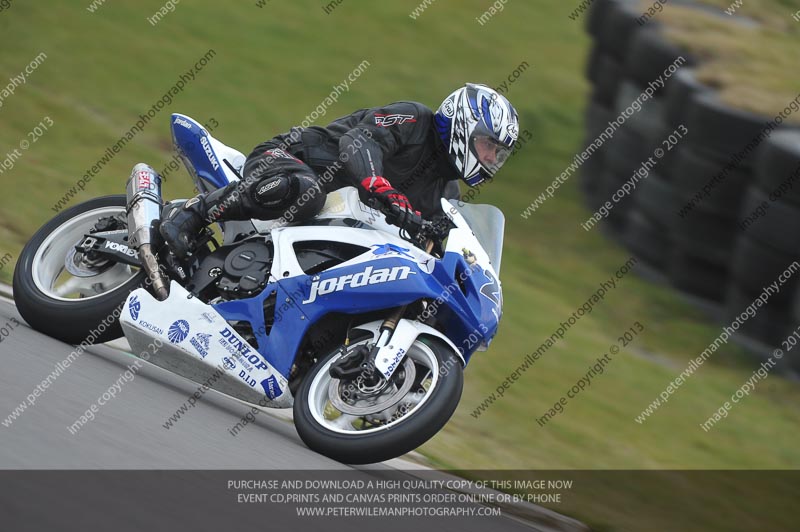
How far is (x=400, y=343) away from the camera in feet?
15.1

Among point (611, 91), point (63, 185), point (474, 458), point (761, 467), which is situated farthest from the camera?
point (611, 91)

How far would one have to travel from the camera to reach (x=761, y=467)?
273 inches

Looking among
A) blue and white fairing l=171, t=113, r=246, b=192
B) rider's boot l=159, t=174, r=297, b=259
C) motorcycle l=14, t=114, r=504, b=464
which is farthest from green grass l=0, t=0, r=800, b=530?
blue and white fairing l=171, t=113, r=246, b=192

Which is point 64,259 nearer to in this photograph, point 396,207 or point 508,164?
point 396,207

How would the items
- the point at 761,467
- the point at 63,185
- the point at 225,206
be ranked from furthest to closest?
the point at 63,185, the point at 761,467, the point at 225,206

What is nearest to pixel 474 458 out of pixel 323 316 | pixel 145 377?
pixel 323 316

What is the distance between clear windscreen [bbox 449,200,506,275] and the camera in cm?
521

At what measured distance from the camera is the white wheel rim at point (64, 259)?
18.1 ft

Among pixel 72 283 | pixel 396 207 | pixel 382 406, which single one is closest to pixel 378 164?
pixel 396 207

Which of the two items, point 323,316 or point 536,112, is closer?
point 323,316

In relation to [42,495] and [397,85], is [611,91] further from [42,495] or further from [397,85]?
[42,495]

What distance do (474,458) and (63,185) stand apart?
16.8ft

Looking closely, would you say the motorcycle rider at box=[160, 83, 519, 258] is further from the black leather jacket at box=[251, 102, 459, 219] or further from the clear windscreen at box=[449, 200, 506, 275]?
the clear windscreen at box=[449, 200, 506, 275]

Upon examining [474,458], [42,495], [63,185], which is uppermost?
[42,495]
